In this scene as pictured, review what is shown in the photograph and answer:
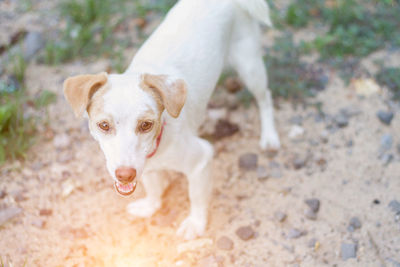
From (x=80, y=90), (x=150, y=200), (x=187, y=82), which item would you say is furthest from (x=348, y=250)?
(x=80, y=90)

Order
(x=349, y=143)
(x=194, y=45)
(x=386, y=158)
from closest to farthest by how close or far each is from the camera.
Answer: (x=194, y=45) < (x=386, y=158) < (x=349, y=143)

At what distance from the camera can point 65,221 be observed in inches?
136

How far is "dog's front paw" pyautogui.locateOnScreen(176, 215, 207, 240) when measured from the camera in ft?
11.0

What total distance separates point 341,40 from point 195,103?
8.11 ft

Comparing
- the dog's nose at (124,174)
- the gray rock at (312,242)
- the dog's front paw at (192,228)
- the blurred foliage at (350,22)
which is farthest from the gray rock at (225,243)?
the blurred foliage at (350,22)

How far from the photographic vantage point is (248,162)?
3895 millimetres

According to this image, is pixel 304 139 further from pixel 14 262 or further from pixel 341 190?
pixel 14 262

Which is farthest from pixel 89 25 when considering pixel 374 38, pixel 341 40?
pixel 374 38

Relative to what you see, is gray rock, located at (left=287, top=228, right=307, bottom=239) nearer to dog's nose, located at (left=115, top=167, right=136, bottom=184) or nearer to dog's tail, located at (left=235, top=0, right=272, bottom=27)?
dog's nose, located at (left=115, top=167, right=136, bottom=184)

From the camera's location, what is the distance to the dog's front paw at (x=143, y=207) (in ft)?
11.6

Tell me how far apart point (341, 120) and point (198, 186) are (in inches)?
70.8

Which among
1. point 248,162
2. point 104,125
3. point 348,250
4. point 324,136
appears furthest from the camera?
point 324,136

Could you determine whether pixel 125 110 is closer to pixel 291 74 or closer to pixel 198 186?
pixel 198 186

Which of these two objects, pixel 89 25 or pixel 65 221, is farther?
pixel 89 25
